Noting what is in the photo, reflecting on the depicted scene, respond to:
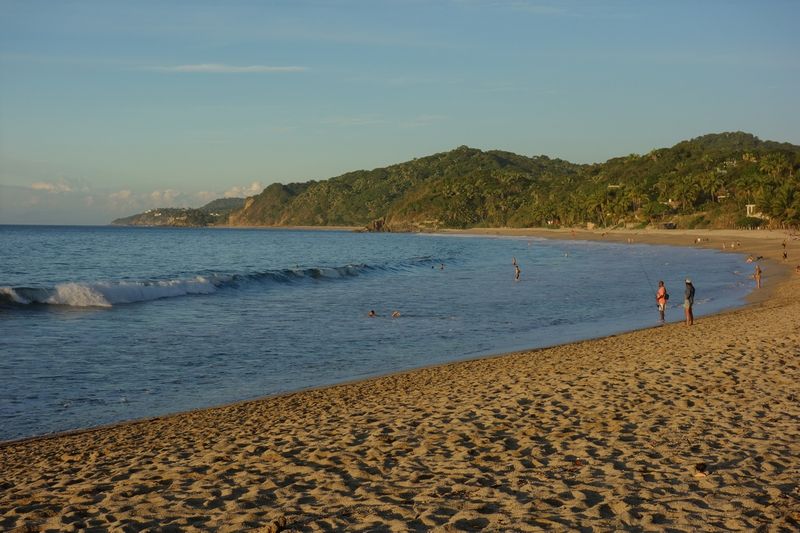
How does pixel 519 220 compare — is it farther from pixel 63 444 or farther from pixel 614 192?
pixel 63 444

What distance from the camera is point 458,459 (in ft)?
27.0

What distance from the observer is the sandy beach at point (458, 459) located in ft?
21.1

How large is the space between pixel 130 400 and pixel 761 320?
1684 cm

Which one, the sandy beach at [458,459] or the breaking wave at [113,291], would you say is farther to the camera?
the breaking wave at [113,291]

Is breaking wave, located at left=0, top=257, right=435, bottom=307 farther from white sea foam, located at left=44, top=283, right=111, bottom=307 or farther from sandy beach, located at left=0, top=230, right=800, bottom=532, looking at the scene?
sandy beach, located at left=0, top=230, right=800, bottom=532

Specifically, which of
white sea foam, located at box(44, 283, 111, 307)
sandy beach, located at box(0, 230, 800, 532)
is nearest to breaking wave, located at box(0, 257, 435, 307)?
white sea foam, located at box(44, 283, 111, 307)

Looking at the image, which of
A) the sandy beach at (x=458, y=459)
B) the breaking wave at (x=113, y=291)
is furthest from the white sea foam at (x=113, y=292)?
the sandy beach at (x=458, y=459)

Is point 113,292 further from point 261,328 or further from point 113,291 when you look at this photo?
point 261,328

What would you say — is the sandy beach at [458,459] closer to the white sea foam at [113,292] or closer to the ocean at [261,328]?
the ocean at [261,328]

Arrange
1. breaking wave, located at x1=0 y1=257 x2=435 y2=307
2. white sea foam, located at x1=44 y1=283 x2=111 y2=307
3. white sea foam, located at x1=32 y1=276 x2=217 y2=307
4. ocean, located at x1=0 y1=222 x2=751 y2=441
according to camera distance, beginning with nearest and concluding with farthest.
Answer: ocean, located at x1=0 y1=222 x2=751 y2=441 < breaking wave, located at x1=0 y1=257 x2=435 y2=307 < white sea foam, located at x1=44 y1=283 x2=111 y2=307 < white sea foam, located at x1=32 y1=276 x2=217 y2=307

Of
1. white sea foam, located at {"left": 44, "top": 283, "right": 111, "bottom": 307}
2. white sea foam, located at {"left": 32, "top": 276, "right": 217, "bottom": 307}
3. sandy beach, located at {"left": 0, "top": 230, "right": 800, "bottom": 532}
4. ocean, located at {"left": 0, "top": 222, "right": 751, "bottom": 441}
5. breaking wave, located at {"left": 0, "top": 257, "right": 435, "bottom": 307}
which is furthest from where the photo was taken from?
white sea foam, located at {"left": 32, "top": 276, "right": 217, "bottom": 307}

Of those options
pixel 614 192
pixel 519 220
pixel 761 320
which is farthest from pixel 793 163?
→ pixel 761 320

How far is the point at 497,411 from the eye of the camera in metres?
10.6

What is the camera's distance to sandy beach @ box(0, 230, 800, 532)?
645 centimetres
